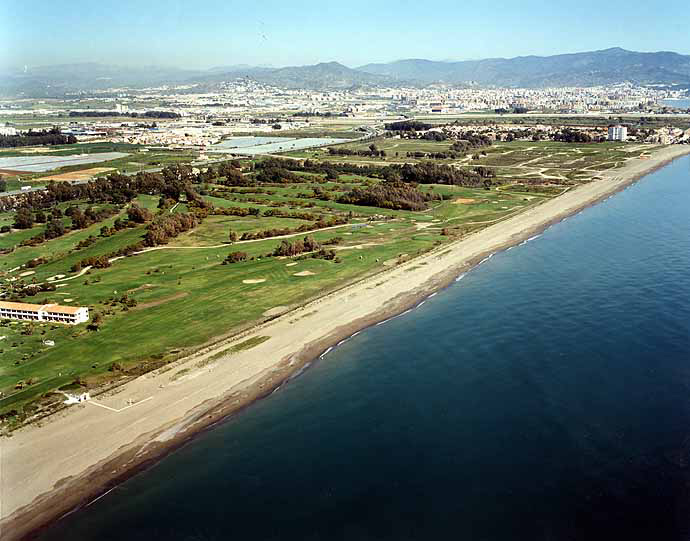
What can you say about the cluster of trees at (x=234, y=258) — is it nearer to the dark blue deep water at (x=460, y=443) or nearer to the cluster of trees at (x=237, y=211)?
the dark blue deep water at (x=460, y=443)

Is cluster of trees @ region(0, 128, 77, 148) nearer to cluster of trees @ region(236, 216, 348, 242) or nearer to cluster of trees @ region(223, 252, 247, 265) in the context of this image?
cluster of trees @ region(236, 216, 348, 242)

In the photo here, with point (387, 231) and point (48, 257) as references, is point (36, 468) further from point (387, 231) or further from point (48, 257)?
point (387, 231)

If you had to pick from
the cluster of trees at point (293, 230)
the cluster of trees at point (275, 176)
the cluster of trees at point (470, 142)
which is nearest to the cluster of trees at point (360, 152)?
the cluster of trees at point (470, 142)

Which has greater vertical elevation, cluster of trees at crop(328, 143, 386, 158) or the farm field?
cluster of trees at crop(328, 143, 386, 158)

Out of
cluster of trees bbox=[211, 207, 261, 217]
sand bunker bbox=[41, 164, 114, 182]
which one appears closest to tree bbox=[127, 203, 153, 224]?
cluster of trees bbox=[211, 207, 261, 217]

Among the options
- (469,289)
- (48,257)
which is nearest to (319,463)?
(469,289)

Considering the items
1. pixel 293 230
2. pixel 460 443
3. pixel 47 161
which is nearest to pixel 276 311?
pixel 460 443
